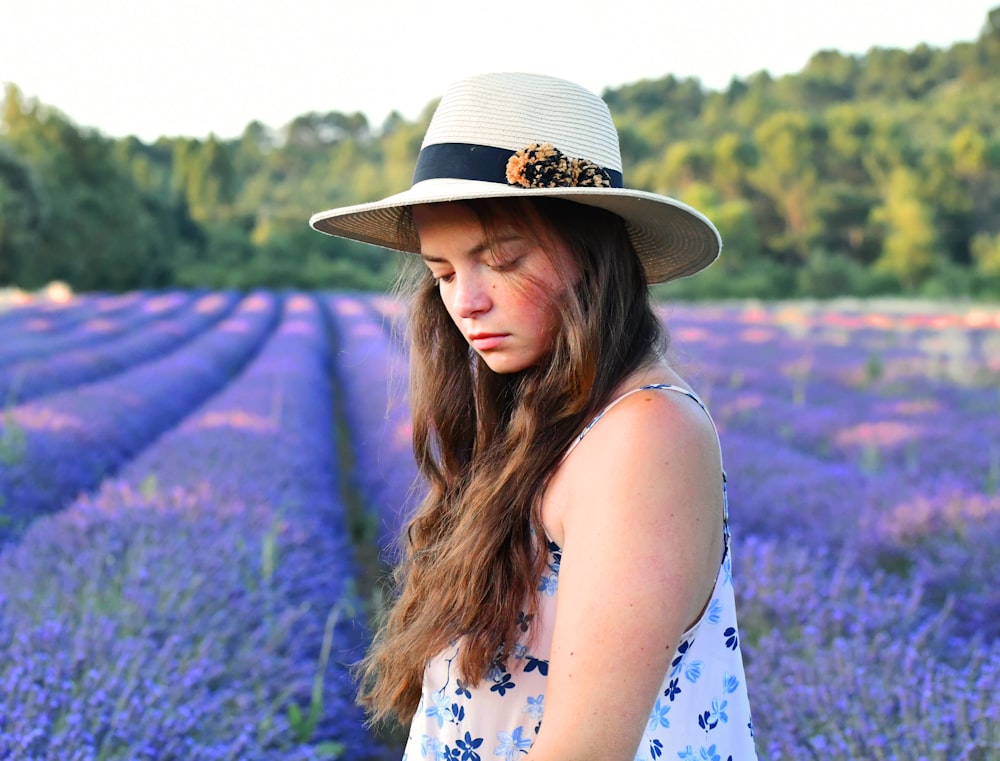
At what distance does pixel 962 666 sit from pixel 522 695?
1994 mm

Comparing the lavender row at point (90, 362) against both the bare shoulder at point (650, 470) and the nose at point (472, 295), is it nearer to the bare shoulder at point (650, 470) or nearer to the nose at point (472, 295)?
the nose at point (472, 295)

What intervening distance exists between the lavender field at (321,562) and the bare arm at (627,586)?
44cm

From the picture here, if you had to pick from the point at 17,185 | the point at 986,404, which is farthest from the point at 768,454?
Answer: the point at 17,185

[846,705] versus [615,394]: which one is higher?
[615,394]

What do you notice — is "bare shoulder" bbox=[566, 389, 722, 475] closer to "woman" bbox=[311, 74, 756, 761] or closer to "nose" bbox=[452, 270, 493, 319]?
"woman" bbox=[311, 74, 756, 761]

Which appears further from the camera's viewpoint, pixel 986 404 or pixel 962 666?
pixel 986 404

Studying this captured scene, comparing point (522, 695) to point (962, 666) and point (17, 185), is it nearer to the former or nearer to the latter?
point (962, 666)

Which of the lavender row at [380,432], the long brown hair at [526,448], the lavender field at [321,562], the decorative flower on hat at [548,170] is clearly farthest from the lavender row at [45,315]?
the decorative flower on hat at [548,170]

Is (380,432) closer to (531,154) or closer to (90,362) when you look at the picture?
(90,362)

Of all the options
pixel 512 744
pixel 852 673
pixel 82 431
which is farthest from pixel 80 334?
pixel 512 744

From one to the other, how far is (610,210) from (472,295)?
0.19 meters

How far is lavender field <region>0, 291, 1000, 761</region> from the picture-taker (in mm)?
2055

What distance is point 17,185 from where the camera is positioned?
1134 inches

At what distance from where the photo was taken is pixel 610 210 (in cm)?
104
